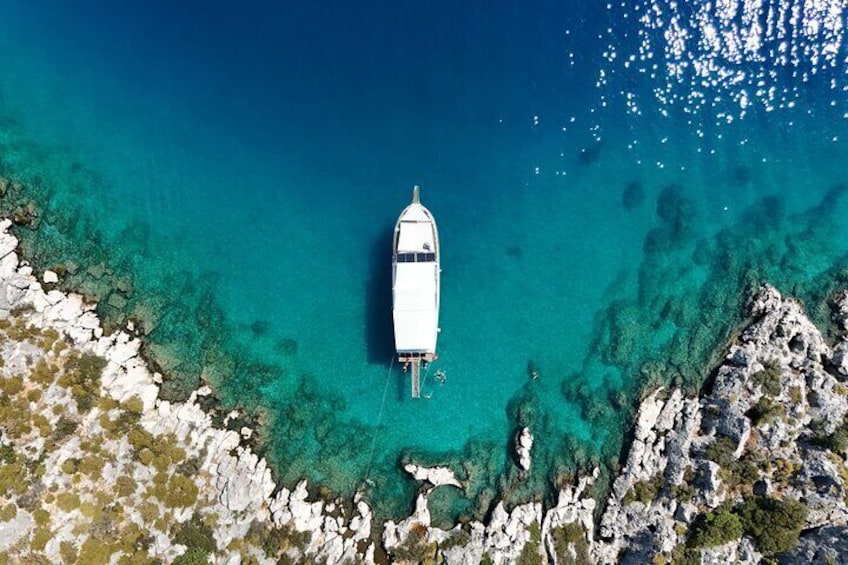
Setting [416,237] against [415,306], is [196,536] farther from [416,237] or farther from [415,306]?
[416,237]

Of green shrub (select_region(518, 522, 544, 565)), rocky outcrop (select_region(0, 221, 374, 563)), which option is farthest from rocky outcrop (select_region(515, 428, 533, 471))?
rocky outcrop (select_region(0, 221, 374, 563))

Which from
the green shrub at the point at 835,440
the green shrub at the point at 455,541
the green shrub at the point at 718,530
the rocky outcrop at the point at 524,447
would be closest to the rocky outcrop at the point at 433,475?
the green shrub at the point at 455,541

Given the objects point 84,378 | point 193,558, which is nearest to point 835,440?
point 193,558

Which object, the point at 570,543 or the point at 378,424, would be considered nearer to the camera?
the point at 570,543

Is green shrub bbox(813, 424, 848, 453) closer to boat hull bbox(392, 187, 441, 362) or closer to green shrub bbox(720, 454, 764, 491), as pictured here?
green shrub bbox(720, 454, 764, 491)

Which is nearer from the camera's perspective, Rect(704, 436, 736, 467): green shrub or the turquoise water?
Rect(704, 436, 736, 467): green shrub
